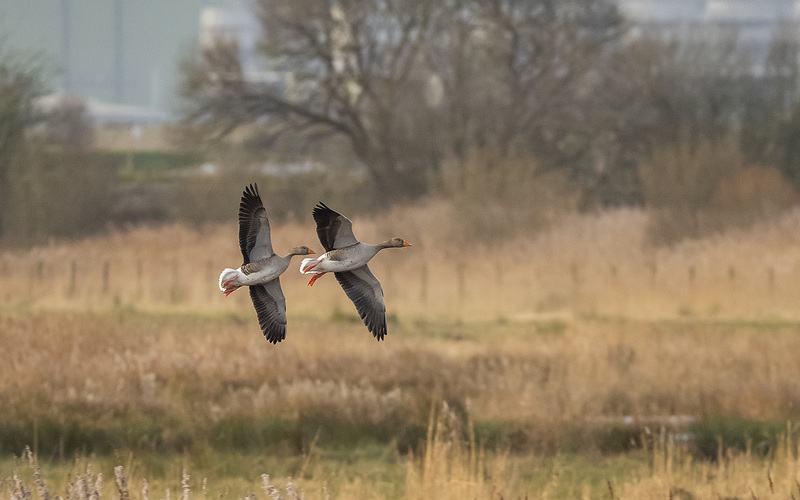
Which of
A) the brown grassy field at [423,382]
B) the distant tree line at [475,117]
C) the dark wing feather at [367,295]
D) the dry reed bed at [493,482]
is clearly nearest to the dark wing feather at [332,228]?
A: the dark wing feather at [367,295]

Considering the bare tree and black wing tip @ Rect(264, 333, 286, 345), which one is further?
the bare tree

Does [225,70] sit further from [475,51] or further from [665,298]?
[665,298]

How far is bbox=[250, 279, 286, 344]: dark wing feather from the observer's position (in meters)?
2.79

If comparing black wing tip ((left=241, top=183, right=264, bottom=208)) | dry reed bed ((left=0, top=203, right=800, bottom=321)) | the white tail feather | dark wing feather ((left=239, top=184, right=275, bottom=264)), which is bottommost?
the white tail feather

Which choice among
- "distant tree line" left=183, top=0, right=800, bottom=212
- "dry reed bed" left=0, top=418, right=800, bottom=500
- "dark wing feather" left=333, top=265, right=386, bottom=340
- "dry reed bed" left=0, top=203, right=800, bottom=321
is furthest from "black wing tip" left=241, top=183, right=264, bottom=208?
"distant tree line" left=183, top=0, right=800, bottom=212

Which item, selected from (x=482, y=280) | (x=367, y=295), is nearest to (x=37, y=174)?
(x=482, y=280)

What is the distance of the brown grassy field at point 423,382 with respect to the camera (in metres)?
14.7

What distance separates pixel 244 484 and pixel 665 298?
16.0 metres

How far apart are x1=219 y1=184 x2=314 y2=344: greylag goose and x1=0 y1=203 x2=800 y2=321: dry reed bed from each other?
66.1 ft

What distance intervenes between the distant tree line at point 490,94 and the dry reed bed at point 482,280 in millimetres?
9148

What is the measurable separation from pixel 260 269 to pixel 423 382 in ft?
54.8

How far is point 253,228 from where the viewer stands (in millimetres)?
2762

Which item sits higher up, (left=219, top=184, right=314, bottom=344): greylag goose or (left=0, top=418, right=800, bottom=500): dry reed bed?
(left=219, top=184, right=314, bottom=344): greylag goose

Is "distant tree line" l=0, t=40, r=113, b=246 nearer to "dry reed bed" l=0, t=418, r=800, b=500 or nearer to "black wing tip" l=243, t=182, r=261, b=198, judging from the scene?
"dry reed bed" l=0, t=418, r=800, b=500
